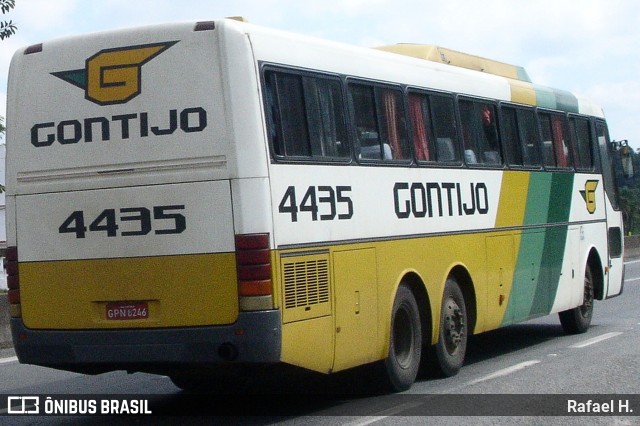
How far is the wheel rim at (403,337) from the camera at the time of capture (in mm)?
12125

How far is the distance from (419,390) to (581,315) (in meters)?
Answer: 5.91

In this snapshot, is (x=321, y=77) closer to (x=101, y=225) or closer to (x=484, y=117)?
(x=101, y=225)

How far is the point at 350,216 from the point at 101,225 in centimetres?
218

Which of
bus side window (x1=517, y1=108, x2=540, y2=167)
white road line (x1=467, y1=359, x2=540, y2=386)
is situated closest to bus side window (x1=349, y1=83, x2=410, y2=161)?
white road line (x1=467, y1=359, x2=540, y2=386)

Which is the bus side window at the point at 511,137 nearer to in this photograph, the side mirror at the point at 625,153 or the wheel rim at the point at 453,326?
the wheel rim at the point at 453,326

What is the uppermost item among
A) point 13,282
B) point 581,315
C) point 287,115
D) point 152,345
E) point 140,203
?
point 287,115

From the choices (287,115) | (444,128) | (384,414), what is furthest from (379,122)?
(384,414)

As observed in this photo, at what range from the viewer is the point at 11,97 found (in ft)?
35.1

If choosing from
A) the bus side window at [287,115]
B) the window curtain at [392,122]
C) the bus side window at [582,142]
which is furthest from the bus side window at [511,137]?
the bus side window at [287,115]

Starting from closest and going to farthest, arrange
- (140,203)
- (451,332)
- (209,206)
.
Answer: (209,206) < (140,203) < (451,332)

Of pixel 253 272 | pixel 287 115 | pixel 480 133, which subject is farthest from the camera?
pixel 480 133

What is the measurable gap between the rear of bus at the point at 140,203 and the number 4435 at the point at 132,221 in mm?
11

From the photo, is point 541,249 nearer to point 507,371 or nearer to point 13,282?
point 507,371

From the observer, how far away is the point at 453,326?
13.3 metres
